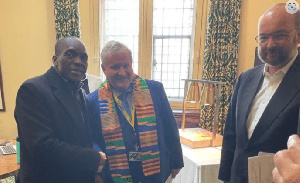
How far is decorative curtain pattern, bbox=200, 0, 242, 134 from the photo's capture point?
318cm

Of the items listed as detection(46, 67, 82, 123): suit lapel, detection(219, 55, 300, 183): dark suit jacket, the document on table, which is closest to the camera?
the document on table

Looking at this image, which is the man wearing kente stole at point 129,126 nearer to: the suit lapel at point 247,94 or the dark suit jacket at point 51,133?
the dark suit jacket at point 51,133

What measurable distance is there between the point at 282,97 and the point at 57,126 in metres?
1.08

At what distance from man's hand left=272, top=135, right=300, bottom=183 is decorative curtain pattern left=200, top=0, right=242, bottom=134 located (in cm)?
305

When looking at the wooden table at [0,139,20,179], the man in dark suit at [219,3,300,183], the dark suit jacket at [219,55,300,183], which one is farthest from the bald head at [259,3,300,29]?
the wooden table at [0,139,20,179]

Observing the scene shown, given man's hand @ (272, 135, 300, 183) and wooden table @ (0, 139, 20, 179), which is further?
wooden table @ (0, 139, 20, 179)

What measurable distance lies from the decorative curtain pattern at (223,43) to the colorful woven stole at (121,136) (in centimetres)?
215

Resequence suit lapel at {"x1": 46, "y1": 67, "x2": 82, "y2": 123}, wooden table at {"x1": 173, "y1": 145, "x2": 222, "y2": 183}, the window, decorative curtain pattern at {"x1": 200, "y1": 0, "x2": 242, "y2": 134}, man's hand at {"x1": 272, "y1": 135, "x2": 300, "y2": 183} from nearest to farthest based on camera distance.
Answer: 1. man's hand at {"x1": 272, "y1": 135, "x2": 300, "y2": 183}
2. suit lapel at {"x1": 46, "y1": 67, "x2": 82, "y2": 123}
3. wooden table at {"x1": 173, "y1": 145, "x2": 222, "y2": 183}
4. decorative curtain pattern at {"x1": 200, "y1": 0, "x2": 242, "y2": 134}
5. the window

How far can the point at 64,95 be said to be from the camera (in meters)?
1.12

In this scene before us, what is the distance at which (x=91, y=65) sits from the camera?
3654mm

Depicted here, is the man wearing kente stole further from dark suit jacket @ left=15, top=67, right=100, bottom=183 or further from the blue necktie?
dark suit jacket @ left=15, top=67, right=100, bottom=183

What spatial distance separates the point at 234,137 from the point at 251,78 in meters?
0.37

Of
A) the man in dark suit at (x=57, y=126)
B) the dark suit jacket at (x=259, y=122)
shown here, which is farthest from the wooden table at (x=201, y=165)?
the man in dark suit at (x=57, y=126)

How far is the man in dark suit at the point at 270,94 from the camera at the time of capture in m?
0.99
